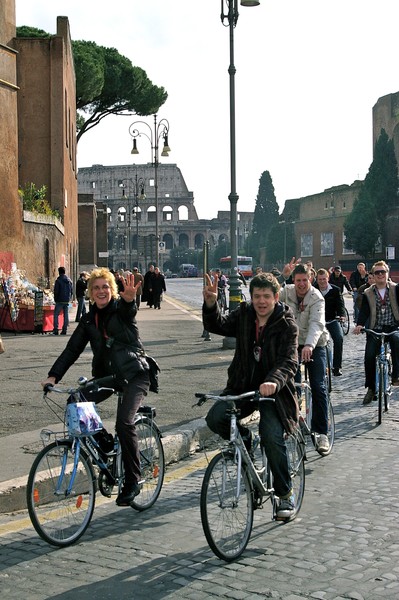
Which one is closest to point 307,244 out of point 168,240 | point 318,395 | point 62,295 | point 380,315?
point 168,240

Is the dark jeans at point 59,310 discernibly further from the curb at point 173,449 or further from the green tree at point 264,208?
the green tree at point 264,208

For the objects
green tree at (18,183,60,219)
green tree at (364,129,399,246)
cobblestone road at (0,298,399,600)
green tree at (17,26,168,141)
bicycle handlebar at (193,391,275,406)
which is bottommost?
Answer: cobblestone road at (0,298,399,600)

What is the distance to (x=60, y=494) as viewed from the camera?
5.30 m

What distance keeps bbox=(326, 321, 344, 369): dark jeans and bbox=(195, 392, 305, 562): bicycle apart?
757 centimetres

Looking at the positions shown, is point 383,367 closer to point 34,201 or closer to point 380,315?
point 380,315

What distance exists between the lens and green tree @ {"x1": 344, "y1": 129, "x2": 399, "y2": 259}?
70938 mm

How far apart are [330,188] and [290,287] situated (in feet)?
278

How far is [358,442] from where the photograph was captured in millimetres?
8445

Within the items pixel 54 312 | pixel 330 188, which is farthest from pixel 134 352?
pixel 330 188

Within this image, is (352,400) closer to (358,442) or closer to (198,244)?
(358,442)

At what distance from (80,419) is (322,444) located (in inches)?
119

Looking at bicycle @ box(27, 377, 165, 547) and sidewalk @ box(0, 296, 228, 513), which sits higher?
bicycle @ box(27, 377, 165, 547)

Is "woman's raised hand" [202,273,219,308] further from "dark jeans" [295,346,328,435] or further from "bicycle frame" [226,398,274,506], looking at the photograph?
"dark jeans" [295,346,328,435]

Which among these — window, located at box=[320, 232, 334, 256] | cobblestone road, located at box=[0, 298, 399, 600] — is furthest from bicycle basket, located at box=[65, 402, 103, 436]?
window, located at box=[320, 232, 334, 256]
